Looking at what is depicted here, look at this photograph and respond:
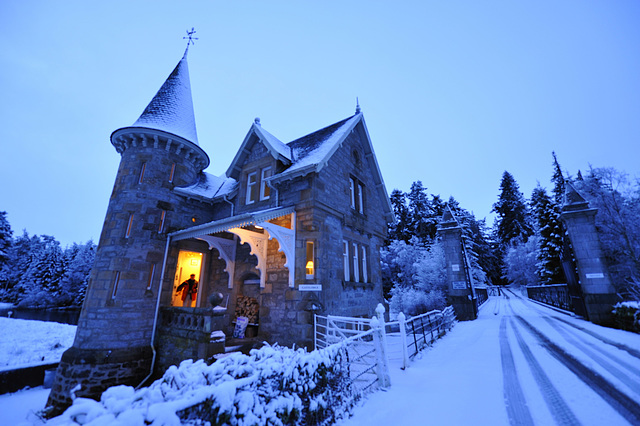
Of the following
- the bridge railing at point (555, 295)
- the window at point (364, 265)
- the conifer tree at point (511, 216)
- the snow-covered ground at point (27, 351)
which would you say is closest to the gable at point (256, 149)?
the window at point (364, 265)

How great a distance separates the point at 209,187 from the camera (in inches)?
564

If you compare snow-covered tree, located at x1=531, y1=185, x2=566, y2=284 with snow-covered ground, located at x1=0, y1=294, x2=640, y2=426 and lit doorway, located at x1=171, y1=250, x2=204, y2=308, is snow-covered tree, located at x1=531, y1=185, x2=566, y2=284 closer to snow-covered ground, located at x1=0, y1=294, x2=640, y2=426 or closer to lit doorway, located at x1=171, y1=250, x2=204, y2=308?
snow-covered ground, located at x1=0, y1=294, x2=640, y2=426

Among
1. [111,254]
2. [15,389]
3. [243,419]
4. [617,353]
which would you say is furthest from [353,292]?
[15,389]

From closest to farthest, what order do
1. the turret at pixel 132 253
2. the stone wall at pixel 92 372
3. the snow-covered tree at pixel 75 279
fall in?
the stone wall at pixel 92 372 < the turret at pixel 132 253 < the snow-covered tree at pixel 75 279

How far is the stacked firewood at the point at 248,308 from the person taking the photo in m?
10.8

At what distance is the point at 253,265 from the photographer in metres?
11.2

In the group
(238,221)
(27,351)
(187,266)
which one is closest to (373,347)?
(238,221)

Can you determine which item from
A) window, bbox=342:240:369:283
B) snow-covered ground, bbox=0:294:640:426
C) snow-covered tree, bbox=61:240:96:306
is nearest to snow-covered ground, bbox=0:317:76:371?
snow-covered ground, bbox=0:294:640:426

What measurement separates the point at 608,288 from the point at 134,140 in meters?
20.8

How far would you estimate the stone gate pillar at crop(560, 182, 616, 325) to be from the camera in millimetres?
10602

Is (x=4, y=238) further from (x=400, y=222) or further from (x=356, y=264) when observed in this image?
(x=400, y=222)

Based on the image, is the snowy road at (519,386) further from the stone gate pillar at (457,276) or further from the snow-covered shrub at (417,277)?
the snow-covered shrub at (417,277)

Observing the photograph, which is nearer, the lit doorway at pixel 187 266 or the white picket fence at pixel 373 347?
the white picket fence at pixel 373 347

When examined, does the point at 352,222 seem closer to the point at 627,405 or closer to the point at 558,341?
the point at 558,341
